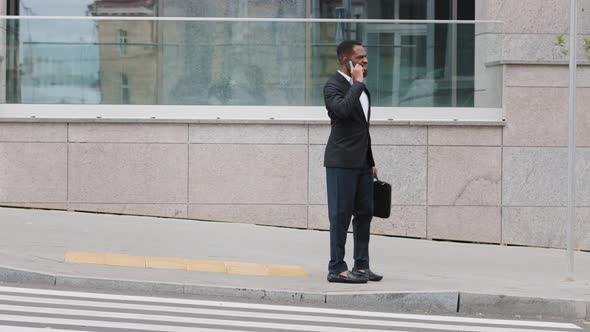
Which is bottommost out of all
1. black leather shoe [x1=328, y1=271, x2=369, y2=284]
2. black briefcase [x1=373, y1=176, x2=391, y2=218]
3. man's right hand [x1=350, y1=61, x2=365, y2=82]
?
black leather shoe [x1=328, y1=271, x2=369, y2=284]

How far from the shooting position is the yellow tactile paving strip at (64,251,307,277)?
10.3 metres

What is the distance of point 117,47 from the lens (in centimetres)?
1402

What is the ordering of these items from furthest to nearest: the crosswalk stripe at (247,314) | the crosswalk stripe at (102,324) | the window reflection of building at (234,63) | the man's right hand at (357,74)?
the window reflection of building at (234,63), the man's right hand at (357,74), the crosswalk stripe at (247,314), the crosswalk stripe at (102,324)

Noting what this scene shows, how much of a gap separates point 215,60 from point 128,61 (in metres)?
1.05

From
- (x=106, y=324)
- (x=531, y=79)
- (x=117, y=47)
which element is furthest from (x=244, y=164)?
(x=106, y=324)

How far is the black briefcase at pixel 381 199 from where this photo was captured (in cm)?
1001

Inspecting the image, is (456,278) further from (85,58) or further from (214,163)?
(85,58)

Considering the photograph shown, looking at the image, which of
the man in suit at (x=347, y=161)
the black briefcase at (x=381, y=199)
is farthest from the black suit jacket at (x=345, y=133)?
the black briefcase at (x=381, y=199)

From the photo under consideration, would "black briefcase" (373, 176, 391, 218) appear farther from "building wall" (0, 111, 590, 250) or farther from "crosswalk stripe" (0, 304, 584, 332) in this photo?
"building wall" (0, 111, 590, 250)

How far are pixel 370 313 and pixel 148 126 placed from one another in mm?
5678

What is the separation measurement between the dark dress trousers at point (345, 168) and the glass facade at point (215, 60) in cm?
433

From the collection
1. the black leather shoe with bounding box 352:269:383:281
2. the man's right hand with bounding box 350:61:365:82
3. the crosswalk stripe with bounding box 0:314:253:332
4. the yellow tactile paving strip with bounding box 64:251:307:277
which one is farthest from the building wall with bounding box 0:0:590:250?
the crosswalk stripe with bounding box 0:314:253:332

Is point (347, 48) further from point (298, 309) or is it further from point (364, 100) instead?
point (298, 309)

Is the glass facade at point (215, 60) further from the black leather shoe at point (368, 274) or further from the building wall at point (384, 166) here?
the black leather shoe at point (368, 274)
